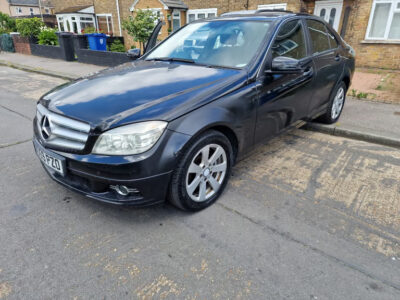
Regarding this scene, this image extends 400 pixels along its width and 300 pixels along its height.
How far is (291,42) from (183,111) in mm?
1951

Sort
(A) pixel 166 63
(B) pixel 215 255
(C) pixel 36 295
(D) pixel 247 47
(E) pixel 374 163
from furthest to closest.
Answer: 1. (E) pixel 374 163
2. (A) pixel 166 63
3. (D) pixel 247 47
4. (B) pixel 215 255
5. (C) pixel 36 295

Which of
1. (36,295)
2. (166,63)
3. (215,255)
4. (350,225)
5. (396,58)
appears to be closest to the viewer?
(36,295)

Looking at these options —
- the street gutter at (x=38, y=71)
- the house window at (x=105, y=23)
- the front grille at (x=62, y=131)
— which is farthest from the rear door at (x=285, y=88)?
the house window at (x=105, y=23)

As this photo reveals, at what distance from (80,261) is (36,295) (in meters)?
0.33

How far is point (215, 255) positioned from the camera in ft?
6.97

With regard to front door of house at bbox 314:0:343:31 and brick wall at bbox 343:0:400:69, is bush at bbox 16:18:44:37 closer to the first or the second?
front door of house at bbox 314:0:343:31

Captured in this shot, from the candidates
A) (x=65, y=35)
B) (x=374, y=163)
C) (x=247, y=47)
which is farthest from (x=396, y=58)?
(x=65, y=35)

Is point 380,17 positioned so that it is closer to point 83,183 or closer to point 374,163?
point 374,163

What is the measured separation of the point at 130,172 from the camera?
2.05 m

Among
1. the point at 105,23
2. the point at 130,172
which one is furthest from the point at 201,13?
the point at 130,172

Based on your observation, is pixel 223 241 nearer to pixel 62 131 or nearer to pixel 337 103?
pixel 62 131

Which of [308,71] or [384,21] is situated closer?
[308,71]

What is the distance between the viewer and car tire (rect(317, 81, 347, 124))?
4577mm

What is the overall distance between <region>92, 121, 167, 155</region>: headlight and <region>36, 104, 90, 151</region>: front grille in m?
0.17
